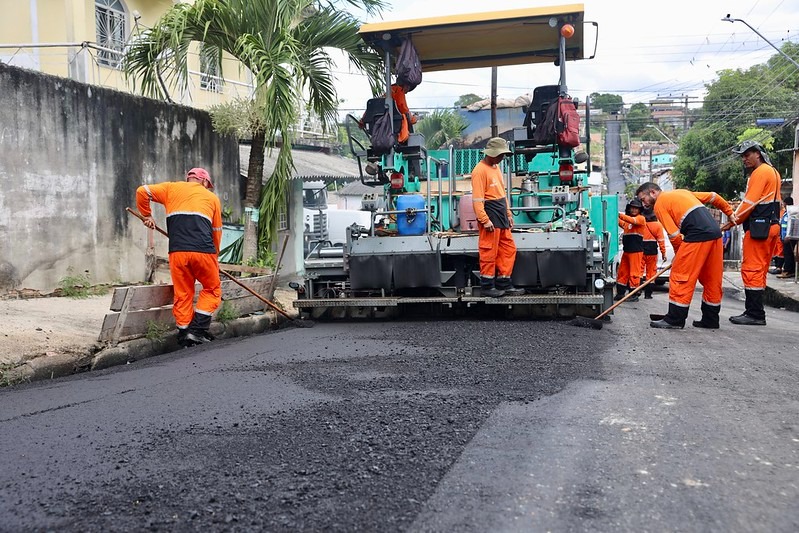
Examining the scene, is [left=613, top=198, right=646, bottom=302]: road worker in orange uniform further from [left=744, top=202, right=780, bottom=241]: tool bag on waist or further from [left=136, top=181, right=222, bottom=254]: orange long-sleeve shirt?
[left=136, top=181, right=222, bottom=254]: orange long-sleeve shirt

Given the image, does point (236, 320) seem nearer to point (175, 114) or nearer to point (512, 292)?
point (512, 292)

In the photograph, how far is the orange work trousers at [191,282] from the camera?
644 centimetres

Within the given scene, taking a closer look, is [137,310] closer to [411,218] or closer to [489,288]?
[411,218]

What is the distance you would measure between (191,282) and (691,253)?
14.1 feet

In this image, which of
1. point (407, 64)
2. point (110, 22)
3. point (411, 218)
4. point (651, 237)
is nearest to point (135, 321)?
point (411, 218)

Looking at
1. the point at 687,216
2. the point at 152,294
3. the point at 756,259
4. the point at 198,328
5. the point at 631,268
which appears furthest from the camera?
the point at 631,268

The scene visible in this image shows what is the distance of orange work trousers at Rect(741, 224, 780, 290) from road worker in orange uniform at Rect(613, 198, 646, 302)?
3.23 metres

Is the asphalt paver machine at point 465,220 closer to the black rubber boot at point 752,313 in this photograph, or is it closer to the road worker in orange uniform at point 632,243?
the black rubber boot at point 752,313

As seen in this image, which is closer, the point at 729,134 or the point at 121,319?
the point at 121,319

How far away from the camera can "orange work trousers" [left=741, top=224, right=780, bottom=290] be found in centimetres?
727

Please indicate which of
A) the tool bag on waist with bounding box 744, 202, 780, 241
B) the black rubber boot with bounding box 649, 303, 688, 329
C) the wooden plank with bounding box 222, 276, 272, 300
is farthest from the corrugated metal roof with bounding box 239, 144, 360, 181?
the tool bag on waist with bounding box 744, 202, 780, 241

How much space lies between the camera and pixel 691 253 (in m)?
6.95

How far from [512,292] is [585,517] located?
4.44 meters

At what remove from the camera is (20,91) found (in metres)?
7.67
